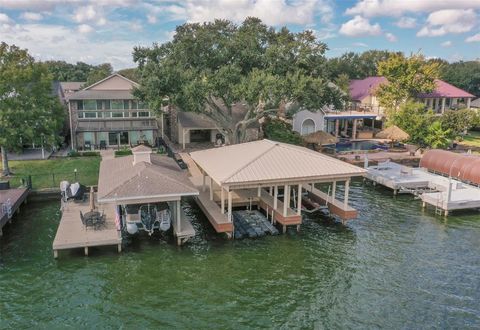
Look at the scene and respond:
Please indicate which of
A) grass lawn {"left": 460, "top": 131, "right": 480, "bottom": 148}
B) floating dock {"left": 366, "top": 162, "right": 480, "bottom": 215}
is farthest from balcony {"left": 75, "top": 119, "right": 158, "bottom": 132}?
grass lawn {"left": 460, "top": 131, "right": 480, "bottom": 148}

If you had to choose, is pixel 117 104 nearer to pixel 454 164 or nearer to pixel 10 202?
pixel 10 202

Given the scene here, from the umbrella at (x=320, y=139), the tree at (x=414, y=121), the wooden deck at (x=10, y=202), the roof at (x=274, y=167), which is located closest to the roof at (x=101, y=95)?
the wooden deck at (x=10, y=202)

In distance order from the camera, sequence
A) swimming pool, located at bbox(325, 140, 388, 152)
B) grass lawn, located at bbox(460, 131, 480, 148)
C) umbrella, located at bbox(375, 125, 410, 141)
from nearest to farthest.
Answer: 1. umbrella, located at bbox(375, 125, 410, 141)
2. swimming pool, located at bbox(325, 140, 388, 152)
3. grass lawn, located at bbox(460, 131, 480, 148)

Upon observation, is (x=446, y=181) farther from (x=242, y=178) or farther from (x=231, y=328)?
(x=231, y=328)

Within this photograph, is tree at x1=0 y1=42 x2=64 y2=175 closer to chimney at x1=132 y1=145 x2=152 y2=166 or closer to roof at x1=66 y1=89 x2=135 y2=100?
roof at x1=66 y1=89 x2=135 y2=100

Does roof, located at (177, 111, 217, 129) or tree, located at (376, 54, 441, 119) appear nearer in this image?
roof, located at (177, 111, 217, 129)

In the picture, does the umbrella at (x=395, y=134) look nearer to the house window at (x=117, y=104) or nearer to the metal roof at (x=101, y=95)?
the metal roof at (x=101, y=95)

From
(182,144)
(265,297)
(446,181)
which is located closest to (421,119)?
(446,181)
